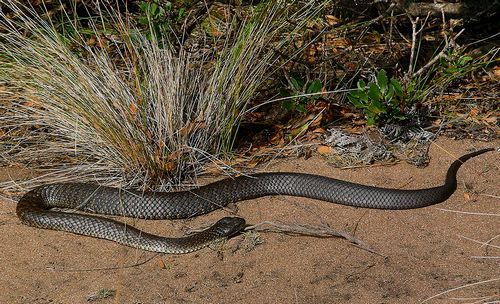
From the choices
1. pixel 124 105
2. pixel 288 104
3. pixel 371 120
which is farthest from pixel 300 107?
pixel 124 105

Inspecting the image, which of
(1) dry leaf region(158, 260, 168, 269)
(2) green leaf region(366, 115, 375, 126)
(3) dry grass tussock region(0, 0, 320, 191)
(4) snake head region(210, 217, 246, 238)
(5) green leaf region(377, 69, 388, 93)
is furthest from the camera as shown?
(2) green leaf region(366, 115, 375, 126)

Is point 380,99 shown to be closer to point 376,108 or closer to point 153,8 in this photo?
point 376,108

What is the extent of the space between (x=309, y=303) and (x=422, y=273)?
877 millimetres

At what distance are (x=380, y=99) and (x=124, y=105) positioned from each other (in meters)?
2.36

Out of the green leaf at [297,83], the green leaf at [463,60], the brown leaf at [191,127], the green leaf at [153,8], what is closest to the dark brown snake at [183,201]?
the brown leaf at [191,127]

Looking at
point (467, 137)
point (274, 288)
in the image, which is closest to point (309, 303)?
point (274, 288)

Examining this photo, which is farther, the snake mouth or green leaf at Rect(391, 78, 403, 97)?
green leaf at Rect(391, 78, 403, 97)

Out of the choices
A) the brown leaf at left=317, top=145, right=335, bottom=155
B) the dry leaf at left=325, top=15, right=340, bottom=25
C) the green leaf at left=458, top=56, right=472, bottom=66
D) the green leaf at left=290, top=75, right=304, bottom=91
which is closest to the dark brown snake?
the brown leaf at left=317, top=145, right=335, bottom=155

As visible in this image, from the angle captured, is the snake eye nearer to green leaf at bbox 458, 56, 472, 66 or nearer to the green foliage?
the green foliage

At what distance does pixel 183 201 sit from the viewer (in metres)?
→ 6.29

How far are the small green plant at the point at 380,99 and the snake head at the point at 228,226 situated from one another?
5.98ft

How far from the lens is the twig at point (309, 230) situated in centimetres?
571

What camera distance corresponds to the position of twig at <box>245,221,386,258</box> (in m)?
5.71

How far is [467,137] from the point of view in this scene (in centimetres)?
734
